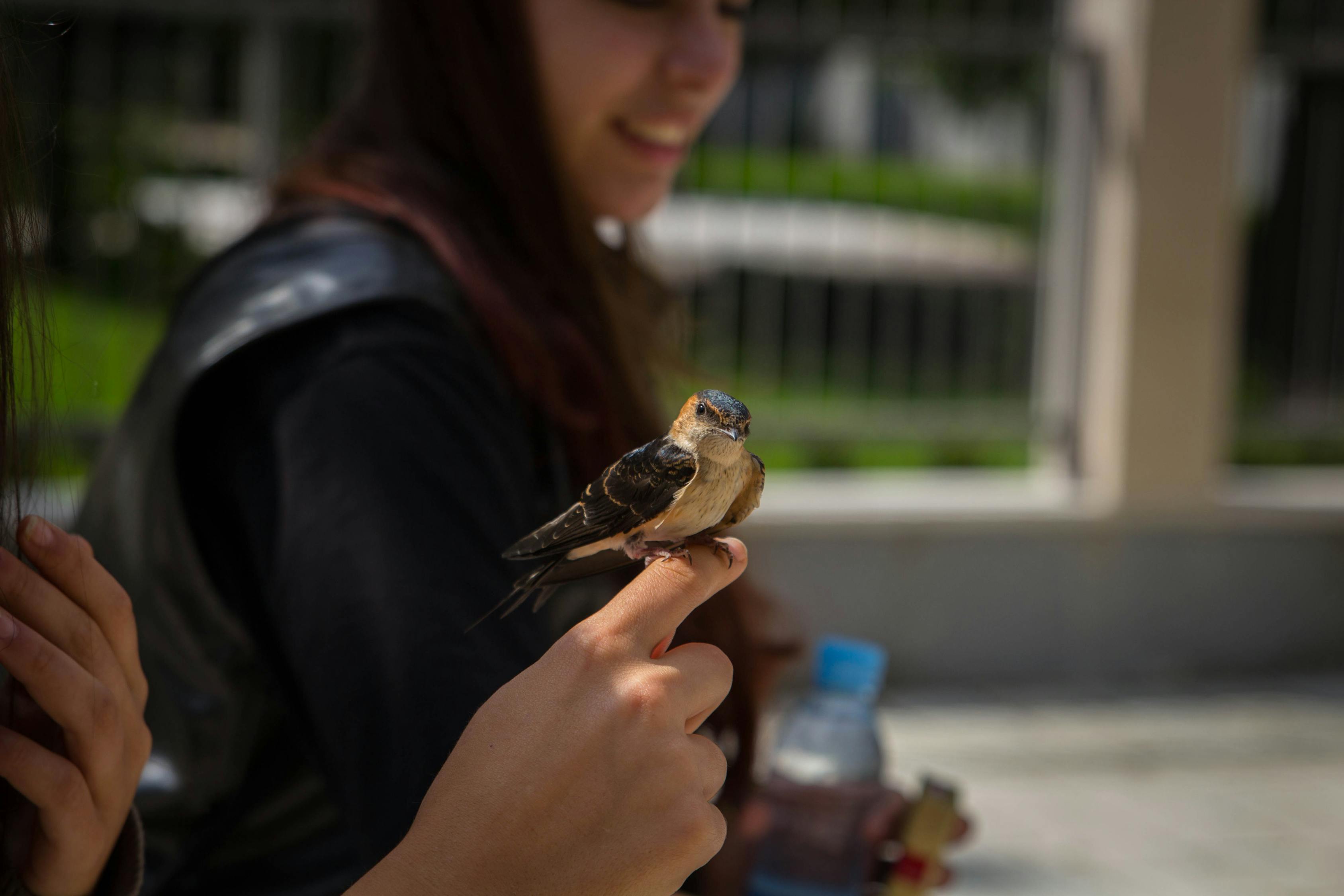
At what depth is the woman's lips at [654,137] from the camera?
1.36 metres

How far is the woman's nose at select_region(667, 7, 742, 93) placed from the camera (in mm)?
1259

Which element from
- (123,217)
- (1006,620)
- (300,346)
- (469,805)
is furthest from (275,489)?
(1006,620)

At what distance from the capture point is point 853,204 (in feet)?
20.5

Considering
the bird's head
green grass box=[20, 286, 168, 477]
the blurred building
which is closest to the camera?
the bird's head


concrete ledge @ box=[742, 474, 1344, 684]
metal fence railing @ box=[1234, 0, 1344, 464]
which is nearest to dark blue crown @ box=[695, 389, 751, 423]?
concrete ledge @ box=[742, 474, 1344, 684]

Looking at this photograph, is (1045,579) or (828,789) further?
(1045,579)

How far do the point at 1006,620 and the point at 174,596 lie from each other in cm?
534

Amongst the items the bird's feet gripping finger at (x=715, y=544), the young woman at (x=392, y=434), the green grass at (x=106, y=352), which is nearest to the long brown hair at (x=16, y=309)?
the young woman at (x=392, y=434)

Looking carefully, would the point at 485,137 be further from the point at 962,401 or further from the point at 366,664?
the point at 962,401

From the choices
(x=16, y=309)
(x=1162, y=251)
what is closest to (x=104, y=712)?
(x=16, y=309)

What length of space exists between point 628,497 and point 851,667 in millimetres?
1167

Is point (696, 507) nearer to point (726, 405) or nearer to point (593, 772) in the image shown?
point (726, 405)

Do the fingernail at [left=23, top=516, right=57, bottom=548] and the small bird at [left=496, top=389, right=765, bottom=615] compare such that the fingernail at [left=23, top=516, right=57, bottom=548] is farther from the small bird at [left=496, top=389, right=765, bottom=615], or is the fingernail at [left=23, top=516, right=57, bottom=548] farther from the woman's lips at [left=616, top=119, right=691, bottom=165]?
the woman's lips at [left=616, top=119, right=691, bottom=165]

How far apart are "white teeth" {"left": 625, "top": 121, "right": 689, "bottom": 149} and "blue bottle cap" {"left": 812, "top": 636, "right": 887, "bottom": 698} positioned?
82 cm
